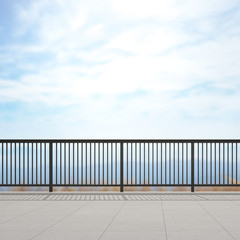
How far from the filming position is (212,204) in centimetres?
1041

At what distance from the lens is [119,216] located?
8375 millimetres

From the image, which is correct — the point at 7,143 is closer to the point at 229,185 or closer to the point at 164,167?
the point at 164,167

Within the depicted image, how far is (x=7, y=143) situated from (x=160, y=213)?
659cm

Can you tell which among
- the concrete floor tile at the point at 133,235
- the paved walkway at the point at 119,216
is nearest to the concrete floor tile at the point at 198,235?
the paved walkway at the point at 119,216

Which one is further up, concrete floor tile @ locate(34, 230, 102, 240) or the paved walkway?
concrete floor tile @ locate(34, 230, 102, 240)

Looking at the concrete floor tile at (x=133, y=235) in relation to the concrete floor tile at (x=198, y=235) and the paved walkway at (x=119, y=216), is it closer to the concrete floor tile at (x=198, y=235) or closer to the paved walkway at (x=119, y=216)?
the paved walkway at (x=119, y=216)

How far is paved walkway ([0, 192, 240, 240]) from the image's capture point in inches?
259

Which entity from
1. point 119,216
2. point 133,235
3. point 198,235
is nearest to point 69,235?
point 133,235

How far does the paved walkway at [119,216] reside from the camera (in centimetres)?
658

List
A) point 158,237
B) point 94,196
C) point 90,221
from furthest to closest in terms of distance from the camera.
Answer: point 94,196 → point 90,221 → point 158,237

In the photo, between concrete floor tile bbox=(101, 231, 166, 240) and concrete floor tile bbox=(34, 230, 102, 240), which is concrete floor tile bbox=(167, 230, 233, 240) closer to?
concrete floor tile bbox=(101, 231, 166, 240)

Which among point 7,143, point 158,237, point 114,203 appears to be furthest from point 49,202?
point 158,237

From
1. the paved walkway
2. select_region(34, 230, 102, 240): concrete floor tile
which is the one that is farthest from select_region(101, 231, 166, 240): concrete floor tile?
select_region(34, 230, 102, 240): concrete floor tile

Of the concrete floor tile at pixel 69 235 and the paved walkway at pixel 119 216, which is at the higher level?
the concrete floor tile at pixel 69 235
